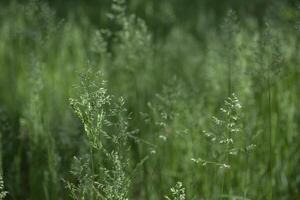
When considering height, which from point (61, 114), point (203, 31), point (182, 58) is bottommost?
point (61, 114)

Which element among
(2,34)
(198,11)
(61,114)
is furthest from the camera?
(198,11)

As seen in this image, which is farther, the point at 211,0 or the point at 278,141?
the point at 211,0

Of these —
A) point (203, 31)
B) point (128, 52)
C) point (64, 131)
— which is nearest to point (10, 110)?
point (64, 131)

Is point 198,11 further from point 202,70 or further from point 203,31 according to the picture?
point 202,70

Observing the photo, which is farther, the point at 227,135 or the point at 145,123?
the point at 145,123

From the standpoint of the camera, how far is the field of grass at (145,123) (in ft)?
6.69

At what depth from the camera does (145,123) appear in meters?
2.84

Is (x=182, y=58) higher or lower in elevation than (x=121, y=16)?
higher

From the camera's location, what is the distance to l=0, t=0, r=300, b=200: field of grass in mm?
2039

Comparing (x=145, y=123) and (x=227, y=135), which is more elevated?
(x=145, y=123)

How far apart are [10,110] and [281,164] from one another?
1.46 m

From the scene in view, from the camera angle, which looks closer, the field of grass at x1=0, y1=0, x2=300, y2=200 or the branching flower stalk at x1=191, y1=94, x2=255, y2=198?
the branching flower stalk at x1=191, y1=94, x2=255, y2=198

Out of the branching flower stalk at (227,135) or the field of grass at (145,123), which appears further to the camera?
the field of grass at (145,123)

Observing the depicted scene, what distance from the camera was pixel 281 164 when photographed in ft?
8.74
